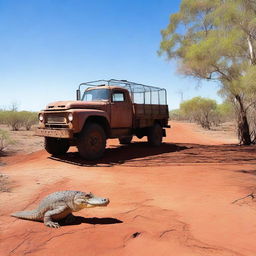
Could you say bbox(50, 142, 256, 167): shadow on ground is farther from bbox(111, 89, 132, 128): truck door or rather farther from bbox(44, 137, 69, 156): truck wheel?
bbox(111, 89, 132, 128): truck door

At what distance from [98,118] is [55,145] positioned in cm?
203

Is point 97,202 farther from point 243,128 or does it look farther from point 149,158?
point 243,128

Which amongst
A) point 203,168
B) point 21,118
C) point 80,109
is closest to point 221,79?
point 203,168

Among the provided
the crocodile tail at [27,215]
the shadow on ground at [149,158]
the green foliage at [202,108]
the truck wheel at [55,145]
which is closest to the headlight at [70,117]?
the shadow on ground at [149,158]

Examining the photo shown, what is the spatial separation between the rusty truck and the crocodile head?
469cm

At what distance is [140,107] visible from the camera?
11.4 metres

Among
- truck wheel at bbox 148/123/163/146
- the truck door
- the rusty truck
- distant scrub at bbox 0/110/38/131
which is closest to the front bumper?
the rusty truck

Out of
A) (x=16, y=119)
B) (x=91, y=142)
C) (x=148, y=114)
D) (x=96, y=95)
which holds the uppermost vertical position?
(x=96, y=95)

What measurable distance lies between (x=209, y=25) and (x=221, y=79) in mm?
5016

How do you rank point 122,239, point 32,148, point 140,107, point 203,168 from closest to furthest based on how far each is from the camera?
1. point 122,239
2. point 203,168
3. point 140,107
4. point 32,148

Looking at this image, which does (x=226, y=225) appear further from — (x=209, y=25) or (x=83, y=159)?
(x=209, y=25)

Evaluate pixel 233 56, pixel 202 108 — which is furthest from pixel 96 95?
pixel 202 108

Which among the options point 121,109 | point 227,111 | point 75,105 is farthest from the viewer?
point 227,111

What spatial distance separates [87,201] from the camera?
381 cm
